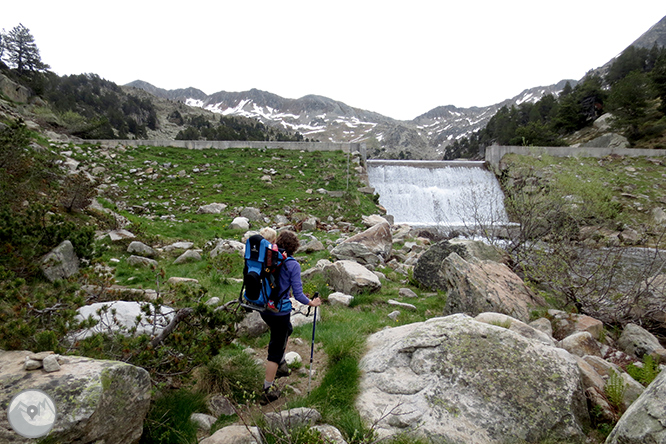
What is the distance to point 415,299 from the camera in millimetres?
7941

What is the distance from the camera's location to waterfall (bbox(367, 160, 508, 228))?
25.9 metres

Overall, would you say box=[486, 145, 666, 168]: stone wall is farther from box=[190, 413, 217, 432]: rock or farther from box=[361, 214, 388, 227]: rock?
box=[190, 413, 217, 432]: rock

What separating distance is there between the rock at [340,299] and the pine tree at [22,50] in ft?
242

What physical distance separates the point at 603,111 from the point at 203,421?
70.9 meters

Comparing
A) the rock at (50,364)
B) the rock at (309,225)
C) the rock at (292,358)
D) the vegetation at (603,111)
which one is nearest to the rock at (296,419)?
the rock at (292,358)

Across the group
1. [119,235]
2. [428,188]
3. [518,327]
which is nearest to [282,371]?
[518,327]

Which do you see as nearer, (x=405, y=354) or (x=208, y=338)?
(x=208, y=338)

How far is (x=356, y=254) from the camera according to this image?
10508 mm

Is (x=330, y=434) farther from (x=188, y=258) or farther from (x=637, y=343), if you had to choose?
(x=188, y=258)

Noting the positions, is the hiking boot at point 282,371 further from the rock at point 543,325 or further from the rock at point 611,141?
the rock at point 611,141

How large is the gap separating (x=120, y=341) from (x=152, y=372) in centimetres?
47

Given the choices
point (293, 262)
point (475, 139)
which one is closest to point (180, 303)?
point (293, 262)

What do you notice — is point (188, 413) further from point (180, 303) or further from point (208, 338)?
point (180, 303)

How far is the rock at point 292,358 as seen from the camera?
181 inches
